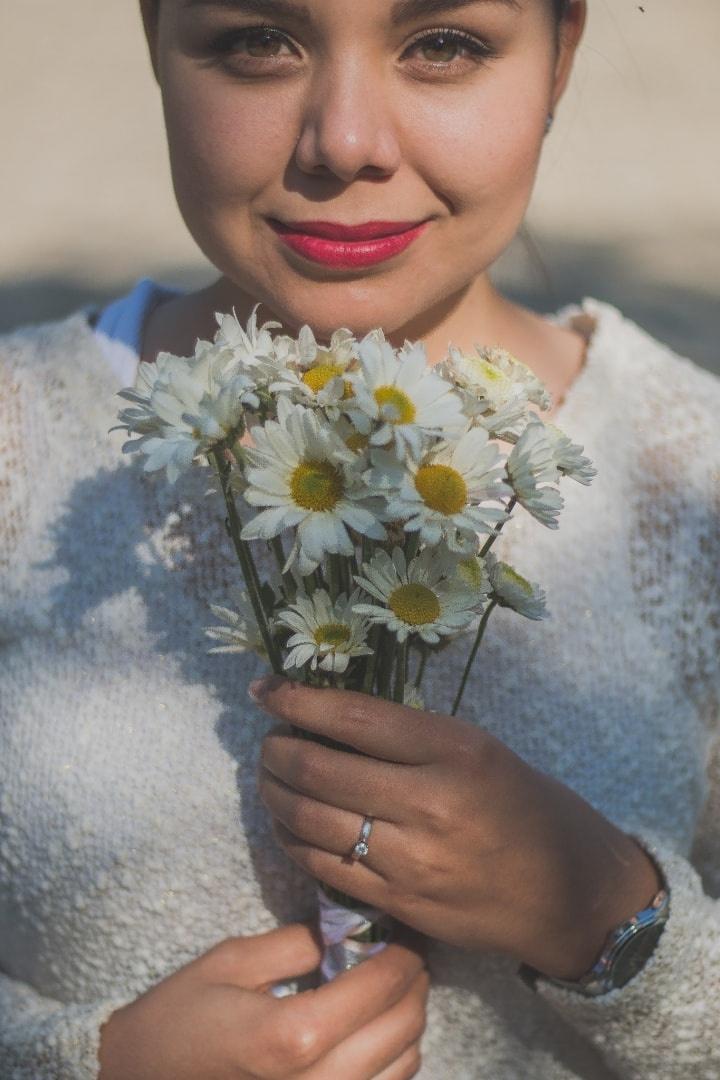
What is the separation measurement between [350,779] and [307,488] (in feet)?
1.16

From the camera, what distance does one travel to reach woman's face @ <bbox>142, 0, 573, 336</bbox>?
145 centimetres

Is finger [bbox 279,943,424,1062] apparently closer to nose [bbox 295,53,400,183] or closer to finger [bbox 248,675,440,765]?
finger [bbox 248,675,440,765]

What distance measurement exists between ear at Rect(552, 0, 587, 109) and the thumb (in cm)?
105

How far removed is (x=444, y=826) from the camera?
1.44 m

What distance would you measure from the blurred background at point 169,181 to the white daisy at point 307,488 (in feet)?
12.2

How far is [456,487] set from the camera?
45.6 inches

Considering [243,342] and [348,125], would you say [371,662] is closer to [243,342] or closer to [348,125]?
[243,342]

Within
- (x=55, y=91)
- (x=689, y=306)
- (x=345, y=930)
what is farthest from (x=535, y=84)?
(x=55, y=91)

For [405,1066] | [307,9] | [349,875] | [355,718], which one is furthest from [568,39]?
[405,1066]

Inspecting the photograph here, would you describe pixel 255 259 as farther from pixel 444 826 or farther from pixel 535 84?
pixel 444 826

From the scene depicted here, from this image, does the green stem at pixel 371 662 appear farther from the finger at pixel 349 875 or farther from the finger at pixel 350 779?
the finger at pixel 349 875

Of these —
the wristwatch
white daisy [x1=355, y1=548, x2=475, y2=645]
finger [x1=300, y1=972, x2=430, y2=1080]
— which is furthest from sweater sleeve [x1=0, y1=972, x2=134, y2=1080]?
white daisy [x1=355, y1=548, x2=475, y2=645]

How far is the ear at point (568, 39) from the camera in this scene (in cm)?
170

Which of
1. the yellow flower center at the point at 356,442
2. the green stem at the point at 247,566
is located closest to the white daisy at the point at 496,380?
the yellow flower center at the point at 356,442
